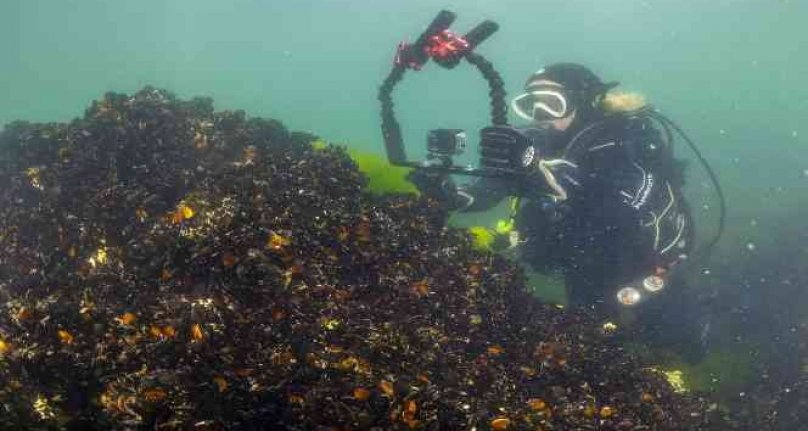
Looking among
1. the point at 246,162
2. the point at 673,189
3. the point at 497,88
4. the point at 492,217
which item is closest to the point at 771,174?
the point at 492,217

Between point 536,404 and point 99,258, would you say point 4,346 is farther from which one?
point 536,404

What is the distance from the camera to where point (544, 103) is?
8.70 metres

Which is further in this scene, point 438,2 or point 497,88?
point 438,2

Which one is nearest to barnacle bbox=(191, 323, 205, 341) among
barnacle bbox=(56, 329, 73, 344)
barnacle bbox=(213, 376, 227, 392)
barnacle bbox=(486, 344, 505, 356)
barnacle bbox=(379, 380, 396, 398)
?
barnacle bbox=(213, 376, 227, 392)

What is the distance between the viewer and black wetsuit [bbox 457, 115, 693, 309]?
26.9 ft

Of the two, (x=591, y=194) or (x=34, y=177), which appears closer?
(x=34, y=177)

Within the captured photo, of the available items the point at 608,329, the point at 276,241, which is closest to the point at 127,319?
the point at 276,241

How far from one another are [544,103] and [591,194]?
1659 mm

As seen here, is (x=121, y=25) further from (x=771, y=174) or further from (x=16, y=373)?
(x=16, y=373)

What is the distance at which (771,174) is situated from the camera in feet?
104

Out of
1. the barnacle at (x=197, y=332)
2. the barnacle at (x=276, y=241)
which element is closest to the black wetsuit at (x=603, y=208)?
the barnacle at (x=276, y=241)

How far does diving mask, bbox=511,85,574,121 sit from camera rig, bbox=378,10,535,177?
95.3 inches

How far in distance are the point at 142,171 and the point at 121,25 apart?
112 metres

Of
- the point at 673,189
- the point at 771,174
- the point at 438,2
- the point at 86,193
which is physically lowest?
the point at 86,193
